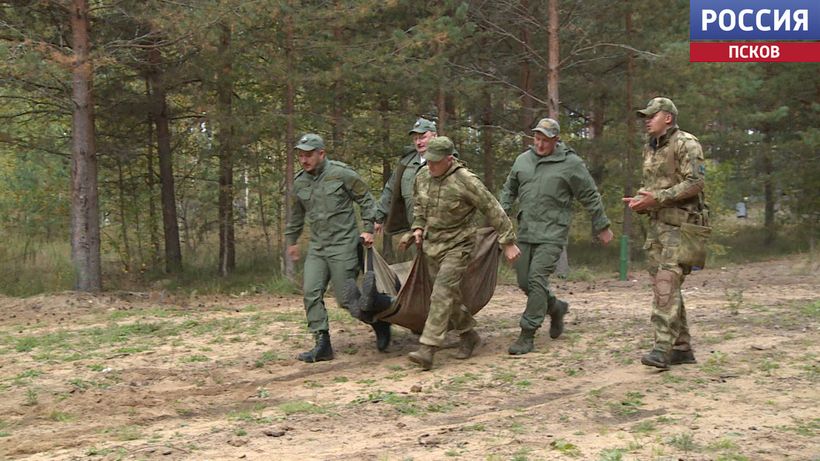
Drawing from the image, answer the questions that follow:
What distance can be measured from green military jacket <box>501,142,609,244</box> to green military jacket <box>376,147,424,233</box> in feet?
3.83

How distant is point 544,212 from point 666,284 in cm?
157

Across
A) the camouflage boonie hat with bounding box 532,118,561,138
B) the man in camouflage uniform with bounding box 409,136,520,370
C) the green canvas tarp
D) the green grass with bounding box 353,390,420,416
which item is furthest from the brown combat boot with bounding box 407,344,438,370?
the camouflage boonie hat with bounding box 532,118,561,138

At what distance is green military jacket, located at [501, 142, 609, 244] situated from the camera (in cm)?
816

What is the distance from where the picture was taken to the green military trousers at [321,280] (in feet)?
26.9

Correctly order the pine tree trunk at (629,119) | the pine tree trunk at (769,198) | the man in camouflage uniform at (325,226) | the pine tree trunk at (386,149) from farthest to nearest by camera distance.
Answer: the pine tree trunk at (769,198) → the pine tree trunk at (629,119) → the pine tree trunk at (386,149) → the man in camouflage uniform at (325,226)

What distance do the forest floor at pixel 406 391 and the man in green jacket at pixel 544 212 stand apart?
512mm

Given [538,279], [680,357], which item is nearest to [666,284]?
[680,357]

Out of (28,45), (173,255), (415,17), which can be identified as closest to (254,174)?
(173,255)

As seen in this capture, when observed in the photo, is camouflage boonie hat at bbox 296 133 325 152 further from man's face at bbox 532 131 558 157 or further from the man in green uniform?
man's face at bbox 532 131 558 157

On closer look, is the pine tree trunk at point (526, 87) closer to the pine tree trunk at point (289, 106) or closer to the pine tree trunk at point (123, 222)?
the pine tree trunk at point (289, 106)

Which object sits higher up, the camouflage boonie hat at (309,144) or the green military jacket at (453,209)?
the camouflage boonie hat at (309,144)

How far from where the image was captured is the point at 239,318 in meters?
10.9

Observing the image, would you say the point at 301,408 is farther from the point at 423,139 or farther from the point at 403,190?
the point at 423,139

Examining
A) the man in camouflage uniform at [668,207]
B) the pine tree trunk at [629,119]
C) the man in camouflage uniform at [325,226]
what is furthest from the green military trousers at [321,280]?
the pine tree trunk at [629,119]
